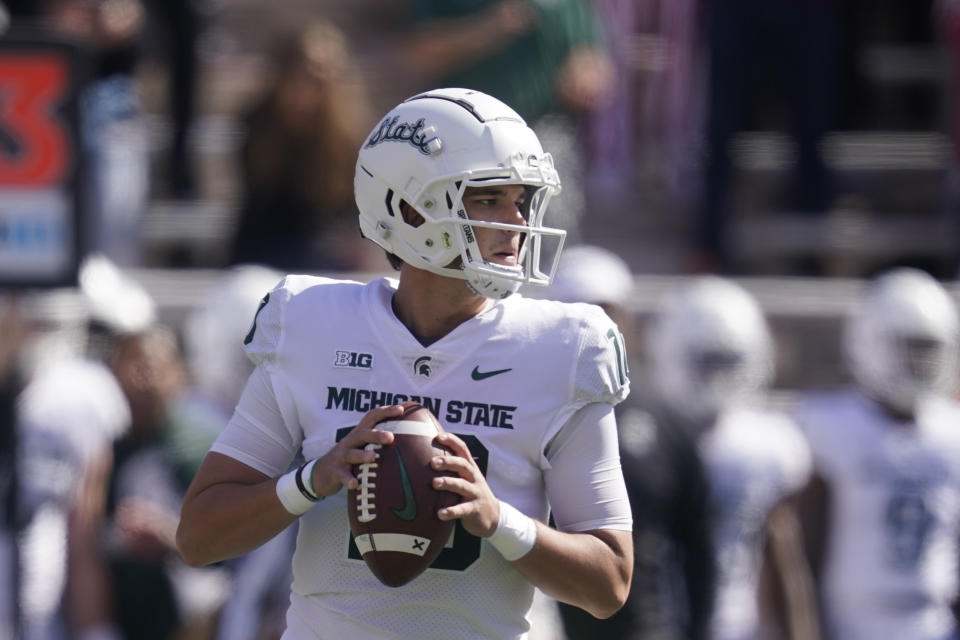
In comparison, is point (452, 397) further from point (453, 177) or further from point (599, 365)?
point (453, 177)

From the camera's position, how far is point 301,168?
20.4 ft

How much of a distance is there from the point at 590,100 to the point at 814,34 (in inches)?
37.3

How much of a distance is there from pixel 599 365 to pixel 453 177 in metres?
0.36

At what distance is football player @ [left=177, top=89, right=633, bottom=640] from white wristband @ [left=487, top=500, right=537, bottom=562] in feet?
0.03

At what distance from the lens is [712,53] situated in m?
7.03

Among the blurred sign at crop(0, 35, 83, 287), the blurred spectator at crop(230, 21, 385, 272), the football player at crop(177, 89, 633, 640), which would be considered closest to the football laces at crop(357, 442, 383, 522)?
the football player at crop(177, 89, 633, 640)

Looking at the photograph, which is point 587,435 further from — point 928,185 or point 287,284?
point 928,185

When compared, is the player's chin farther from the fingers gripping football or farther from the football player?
the fingers gripping football

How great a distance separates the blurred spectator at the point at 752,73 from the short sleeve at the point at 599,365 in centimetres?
418

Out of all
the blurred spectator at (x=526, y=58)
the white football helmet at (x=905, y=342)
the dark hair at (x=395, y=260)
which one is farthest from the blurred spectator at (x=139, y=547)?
the dark hair at (x=395, y=260)

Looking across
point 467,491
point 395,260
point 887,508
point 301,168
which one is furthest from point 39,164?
point 887,508

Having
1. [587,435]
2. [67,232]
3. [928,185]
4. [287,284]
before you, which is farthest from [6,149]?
[928,185]

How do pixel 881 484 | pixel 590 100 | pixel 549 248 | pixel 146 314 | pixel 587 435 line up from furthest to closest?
pixel 590 100, pixel 549 248, pixel 146 314, pixel 881 484, pixel 587 435

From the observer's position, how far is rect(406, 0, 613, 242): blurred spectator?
→ 6.61m
